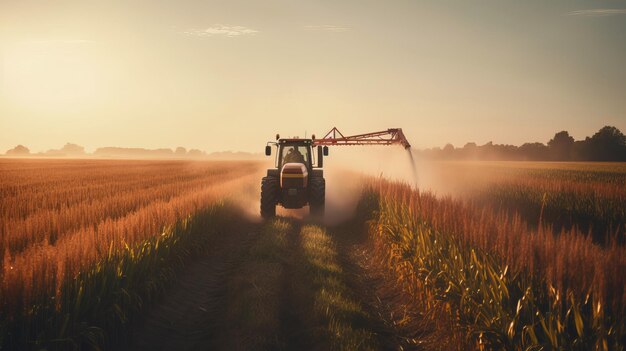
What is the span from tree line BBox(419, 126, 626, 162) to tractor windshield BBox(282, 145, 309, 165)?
40361 millimetres

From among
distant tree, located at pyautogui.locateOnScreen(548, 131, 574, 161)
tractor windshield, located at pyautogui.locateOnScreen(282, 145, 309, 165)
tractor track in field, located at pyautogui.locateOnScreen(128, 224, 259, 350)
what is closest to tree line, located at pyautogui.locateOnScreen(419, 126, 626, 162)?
distant tree, located at pyautogui.locateOnScreen(548, 131, 574, 161)

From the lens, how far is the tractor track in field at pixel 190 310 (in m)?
5.31

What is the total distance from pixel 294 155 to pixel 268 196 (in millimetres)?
2008

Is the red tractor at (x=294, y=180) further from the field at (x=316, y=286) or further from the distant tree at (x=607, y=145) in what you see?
the distant tree at (x=607, y=145)

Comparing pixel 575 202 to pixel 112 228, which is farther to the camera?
pixel 575 202

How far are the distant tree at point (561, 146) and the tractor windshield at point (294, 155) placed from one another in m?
65.8

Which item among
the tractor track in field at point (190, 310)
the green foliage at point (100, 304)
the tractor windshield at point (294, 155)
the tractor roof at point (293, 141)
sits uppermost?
the tractor roof at point (293, 141)

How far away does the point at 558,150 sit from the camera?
68.2 metres

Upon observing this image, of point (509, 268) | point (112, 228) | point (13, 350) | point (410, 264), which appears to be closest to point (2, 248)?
point (112, 228)

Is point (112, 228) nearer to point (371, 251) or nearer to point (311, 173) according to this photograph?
point (371, 251)

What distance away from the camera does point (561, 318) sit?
3.73 m

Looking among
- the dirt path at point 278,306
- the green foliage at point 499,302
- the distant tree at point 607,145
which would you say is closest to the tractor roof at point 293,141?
the dirt path at point 278,306

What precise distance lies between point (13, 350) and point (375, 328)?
14.1 feet

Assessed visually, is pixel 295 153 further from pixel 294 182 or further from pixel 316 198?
pixel 316 198
